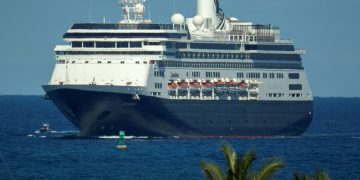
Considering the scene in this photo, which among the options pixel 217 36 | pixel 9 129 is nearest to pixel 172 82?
pixel 217 36

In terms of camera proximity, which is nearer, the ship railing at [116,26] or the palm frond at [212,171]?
the palm frond at [212,171]

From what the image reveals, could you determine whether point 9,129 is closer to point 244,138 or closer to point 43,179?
point 244,138

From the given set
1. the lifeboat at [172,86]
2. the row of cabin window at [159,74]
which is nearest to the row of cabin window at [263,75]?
the lifeboat at [172,86]

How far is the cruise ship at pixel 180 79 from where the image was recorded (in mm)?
105312

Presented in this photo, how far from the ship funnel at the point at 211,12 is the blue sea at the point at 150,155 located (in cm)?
1093

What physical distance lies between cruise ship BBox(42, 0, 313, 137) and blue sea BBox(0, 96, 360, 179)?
5.08 feet

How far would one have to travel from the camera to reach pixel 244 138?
372 ft

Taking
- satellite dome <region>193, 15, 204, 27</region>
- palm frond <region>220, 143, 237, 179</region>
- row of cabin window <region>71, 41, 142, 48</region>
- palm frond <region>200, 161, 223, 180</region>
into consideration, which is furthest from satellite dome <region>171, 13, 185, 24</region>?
palm frond <region>200, 161, 223, 180</region>

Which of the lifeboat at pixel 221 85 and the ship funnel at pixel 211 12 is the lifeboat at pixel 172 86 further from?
the ship funnel at pixel 211 12

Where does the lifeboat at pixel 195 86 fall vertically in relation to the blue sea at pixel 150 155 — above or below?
above

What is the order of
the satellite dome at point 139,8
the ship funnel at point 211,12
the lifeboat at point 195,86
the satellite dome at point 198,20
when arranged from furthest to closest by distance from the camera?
the ship funnel at point 211,12 → the satellite dome at point 198,20 → the lifeboat at point 195,86 → the satellite dome at point 139,8

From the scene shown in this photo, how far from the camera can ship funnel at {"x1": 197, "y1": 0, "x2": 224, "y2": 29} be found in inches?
4698

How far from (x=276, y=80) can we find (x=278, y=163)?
70792 millimetres

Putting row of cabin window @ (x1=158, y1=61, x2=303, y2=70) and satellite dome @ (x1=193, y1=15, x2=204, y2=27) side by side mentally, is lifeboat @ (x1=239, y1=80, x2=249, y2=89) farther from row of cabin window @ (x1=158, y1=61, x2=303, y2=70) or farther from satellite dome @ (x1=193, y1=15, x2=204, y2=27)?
satellite dome @ (x1=193, y1=15, x2=204, y2=27)
